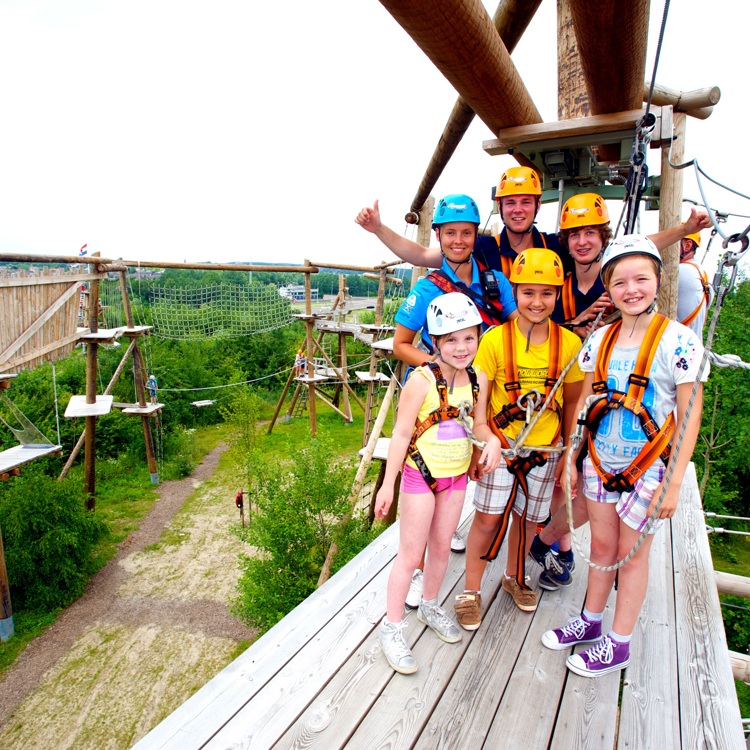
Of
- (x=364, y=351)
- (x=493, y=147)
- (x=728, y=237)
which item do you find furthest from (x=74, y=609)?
(x=364, y=351)

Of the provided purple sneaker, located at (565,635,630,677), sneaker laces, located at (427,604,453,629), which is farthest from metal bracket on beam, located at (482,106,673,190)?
sneaker laces, located at (427,604,453,629)

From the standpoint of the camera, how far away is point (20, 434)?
7293 mm

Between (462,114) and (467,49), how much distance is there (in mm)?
1459

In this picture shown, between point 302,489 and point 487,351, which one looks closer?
point 487,351

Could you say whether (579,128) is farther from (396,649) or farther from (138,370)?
(138,370)

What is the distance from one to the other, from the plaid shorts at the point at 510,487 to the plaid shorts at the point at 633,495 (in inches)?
10.4

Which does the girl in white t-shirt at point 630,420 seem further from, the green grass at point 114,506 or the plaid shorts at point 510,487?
the green grass at point 114,506

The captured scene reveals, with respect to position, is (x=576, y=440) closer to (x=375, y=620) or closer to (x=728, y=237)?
(x=728, y=237)

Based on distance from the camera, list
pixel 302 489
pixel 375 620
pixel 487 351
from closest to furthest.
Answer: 1. pixel 487 351
2. pixel 375 620
3. pixel 302 489

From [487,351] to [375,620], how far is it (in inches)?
57.2

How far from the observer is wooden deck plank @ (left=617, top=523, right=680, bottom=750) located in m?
1.93

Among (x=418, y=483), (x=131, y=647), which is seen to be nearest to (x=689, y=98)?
(x=418, y=483)

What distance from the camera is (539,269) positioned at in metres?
2.14

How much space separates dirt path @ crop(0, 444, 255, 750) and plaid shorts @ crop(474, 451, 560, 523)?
5.58 meters
